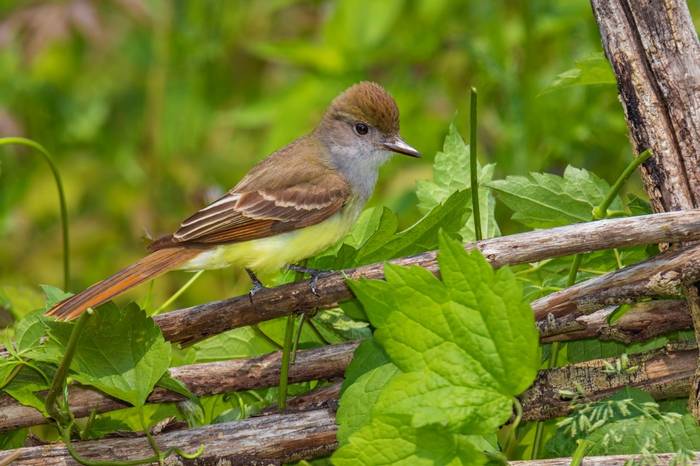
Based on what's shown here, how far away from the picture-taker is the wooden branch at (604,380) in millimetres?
2814

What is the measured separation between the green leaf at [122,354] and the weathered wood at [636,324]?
3.27 feet

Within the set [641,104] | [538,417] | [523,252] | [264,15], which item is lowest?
[538,417]

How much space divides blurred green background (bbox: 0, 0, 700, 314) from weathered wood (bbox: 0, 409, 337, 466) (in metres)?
2.70

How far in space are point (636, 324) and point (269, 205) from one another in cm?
184

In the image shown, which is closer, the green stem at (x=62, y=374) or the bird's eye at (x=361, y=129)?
the green stem at (x=62, y=374)

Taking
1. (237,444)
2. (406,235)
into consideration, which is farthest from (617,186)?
(237,444)

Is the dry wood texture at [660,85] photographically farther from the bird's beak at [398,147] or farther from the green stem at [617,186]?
the bird's beak at [398,147]

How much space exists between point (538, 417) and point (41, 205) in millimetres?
4989

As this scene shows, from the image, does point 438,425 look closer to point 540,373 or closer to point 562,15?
point 540,373

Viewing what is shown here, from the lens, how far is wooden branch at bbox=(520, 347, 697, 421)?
111 inches

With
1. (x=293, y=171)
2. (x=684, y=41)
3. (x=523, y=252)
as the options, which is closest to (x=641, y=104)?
(x=684, y=41)

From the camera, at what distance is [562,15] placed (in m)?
5.86

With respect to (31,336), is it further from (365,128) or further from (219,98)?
(219,98)

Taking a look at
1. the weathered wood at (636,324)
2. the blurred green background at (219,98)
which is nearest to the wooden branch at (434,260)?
the weathered wood at (636,324)
